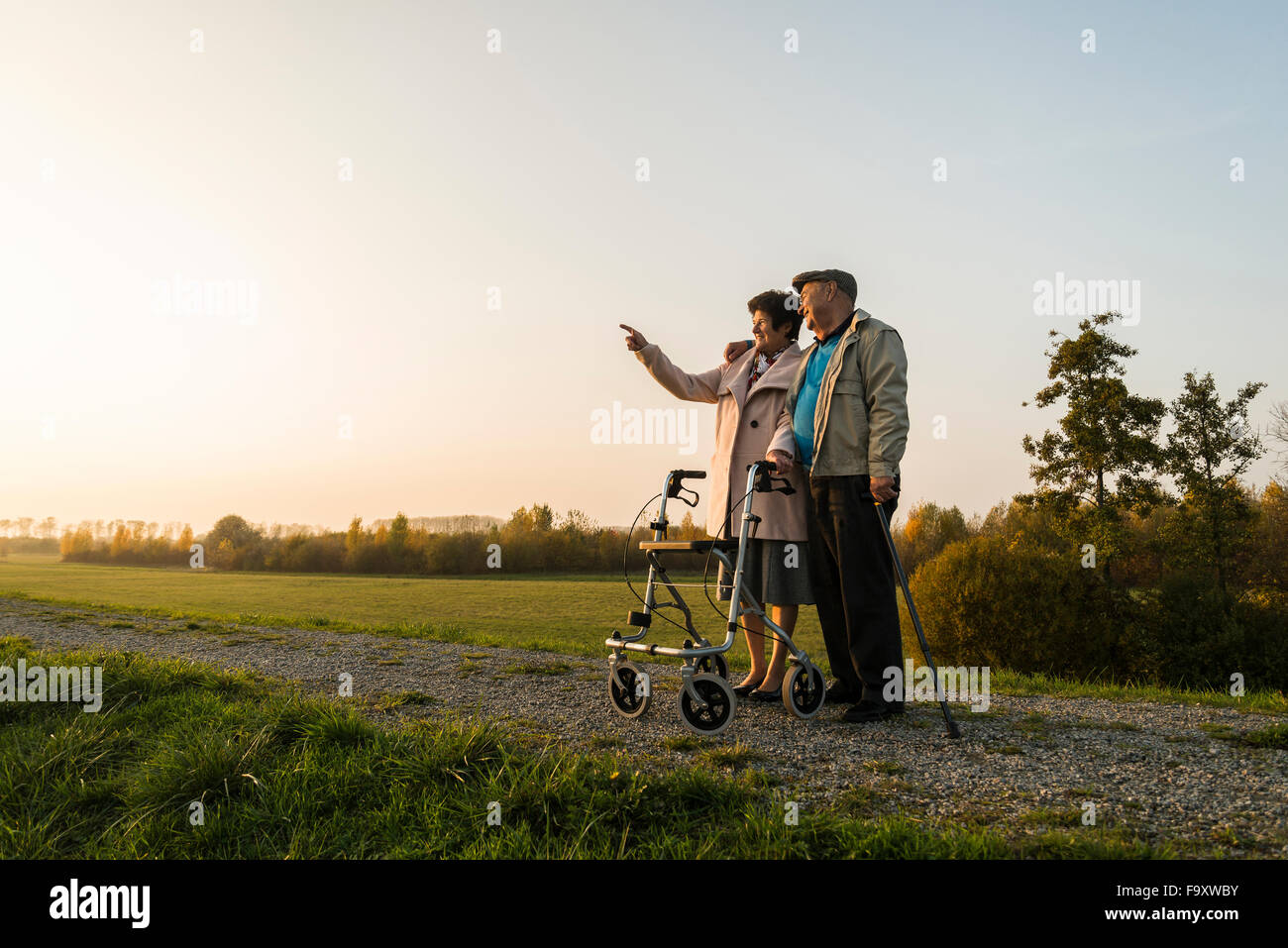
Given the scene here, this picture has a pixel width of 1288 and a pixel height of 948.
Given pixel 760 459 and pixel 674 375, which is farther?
pixel 674 375

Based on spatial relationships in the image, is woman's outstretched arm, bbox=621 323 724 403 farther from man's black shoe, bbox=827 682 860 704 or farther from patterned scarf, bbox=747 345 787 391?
man's black shoe, bbox=827 682 860 704

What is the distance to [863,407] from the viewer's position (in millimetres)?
4590

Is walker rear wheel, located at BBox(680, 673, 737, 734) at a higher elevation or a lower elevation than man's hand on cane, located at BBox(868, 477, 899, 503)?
lower

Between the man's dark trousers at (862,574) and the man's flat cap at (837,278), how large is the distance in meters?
1.31

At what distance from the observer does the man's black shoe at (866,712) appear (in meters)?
4.29

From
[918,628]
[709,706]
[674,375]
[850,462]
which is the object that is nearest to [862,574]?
[918,628]

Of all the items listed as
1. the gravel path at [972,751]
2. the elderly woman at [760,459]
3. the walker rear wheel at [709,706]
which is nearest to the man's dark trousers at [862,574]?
the elderly woman at [760,459]

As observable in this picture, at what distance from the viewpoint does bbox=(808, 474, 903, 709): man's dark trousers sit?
4395 mm

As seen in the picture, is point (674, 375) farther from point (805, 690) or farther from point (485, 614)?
point (485, 614)

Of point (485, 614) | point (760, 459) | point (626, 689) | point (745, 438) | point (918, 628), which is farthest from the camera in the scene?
point (485, 614)

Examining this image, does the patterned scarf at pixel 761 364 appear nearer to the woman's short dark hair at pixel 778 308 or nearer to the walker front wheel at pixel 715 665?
the woman's short dark hair at pixel 778 308

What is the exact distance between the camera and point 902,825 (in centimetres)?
259

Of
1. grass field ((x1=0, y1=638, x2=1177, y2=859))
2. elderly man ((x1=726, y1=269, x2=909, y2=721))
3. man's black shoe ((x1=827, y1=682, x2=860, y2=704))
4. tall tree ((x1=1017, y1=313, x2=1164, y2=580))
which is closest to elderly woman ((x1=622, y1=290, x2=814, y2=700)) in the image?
elderly man ((x1=726, y1=269, x2=909, y2=721))

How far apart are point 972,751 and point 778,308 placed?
304 cm
